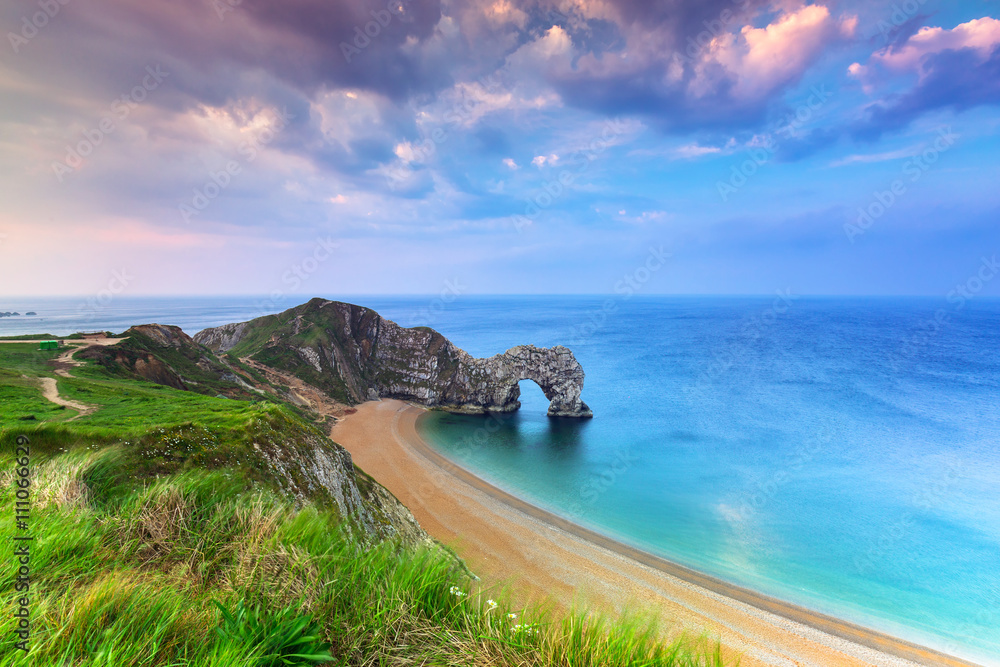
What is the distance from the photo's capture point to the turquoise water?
74.6 ft

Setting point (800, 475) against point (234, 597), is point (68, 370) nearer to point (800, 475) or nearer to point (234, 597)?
point (234, 597)

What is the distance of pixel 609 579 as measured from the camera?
21.5 meters

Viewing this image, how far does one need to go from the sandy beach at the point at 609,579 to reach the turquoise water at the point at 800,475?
1.55m

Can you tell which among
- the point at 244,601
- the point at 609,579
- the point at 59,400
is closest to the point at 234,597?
the point at 244,601

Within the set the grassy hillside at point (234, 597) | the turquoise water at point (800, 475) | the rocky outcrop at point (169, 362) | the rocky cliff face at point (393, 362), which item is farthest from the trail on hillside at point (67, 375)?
the turquoise water at point (800, 475)

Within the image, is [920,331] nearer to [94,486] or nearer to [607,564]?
[607,564]

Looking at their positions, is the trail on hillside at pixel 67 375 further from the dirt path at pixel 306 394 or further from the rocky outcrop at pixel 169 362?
the dirt path at pixel 306 394

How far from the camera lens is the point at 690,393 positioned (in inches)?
2581

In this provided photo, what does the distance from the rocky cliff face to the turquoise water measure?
147 inches

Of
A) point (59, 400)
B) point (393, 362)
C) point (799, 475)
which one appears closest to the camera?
point (59, 400)

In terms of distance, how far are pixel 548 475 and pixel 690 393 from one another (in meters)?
41.5

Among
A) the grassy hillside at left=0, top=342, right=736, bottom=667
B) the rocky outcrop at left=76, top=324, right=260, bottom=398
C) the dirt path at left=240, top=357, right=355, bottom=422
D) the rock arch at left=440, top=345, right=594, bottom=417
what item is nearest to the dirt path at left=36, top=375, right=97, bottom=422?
the rocky outcrop at left=76, top=324, right=260, bottom=398

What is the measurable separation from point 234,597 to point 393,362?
54966mm

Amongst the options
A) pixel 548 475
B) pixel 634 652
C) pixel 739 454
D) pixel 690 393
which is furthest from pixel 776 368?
pixel 634 652
